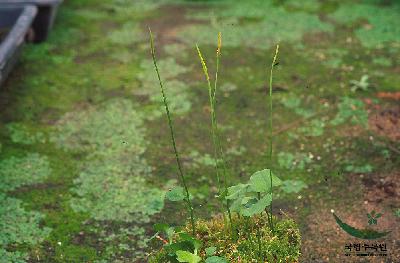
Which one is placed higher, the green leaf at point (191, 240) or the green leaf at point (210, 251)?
the green leaf at point (191, 240)

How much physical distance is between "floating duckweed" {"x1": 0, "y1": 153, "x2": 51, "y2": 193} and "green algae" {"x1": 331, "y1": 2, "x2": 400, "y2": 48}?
2.64 m

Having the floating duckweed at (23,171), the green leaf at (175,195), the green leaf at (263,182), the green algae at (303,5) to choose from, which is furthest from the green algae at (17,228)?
the green algae at (303,5)

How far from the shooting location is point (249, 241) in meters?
2.55

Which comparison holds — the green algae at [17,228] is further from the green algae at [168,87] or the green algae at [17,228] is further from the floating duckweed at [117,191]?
the green algae at [168,87]

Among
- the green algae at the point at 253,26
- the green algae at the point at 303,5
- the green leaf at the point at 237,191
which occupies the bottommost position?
the green algae at the point at 253,26

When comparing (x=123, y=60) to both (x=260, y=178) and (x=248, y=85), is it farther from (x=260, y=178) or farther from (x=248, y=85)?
(x=260, y=178)

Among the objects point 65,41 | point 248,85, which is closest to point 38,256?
point 248,85

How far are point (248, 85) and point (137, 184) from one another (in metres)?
1.30

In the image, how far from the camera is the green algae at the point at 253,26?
4.89 metres

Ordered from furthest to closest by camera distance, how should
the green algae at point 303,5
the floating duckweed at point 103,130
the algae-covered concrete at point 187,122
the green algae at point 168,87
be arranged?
the green algae at point 303,5, the green algae at point 168,87, the floating duckweed at point 103,130, the algae-covered concrete at point 187,122

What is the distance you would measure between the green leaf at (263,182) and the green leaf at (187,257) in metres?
0.34

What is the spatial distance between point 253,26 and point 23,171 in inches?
97.0

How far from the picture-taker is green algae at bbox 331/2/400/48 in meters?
4.90

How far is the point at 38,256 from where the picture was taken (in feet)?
9.18
